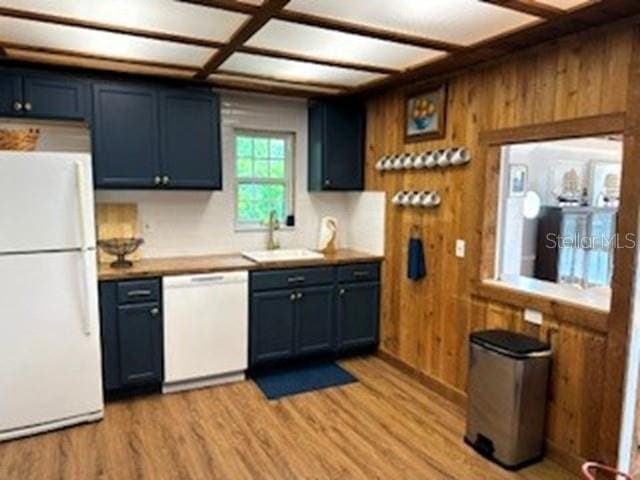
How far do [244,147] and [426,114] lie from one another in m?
1.62

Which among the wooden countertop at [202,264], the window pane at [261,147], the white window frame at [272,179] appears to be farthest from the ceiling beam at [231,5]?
the window pane at [261,147]

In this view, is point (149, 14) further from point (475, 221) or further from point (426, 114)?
point (475, 221)

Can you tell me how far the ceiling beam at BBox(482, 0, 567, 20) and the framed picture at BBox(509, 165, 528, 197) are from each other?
2346 millimetres

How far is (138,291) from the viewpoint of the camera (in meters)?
3.15

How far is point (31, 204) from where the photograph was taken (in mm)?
2641

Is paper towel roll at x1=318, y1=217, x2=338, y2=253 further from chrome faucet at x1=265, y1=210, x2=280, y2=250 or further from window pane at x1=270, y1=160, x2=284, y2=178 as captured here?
window pane at x1=270, y1=160, x2=284, y2=178

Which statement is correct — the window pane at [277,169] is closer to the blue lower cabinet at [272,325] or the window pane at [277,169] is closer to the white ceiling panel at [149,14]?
the blue lower cabinet at [272,325]

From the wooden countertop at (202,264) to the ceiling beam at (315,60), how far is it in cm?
151

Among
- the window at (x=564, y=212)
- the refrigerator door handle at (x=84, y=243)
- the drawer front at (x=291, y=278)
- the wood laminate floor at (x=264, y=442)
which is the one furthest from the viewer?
the window at (x=564, y=212)

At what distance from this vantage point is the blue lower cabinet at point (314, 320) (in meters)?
3.76

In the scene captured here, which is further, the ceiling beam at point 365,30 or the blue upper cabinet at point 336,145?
the blue upper cabinet at point 336,145

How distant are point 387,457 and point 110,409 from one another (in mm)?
1877

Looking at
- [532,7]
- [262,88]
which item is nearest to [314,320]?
[262,88]

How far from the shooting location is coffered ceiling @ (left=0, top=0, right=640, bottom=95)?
210cm
